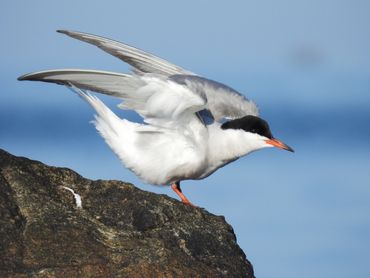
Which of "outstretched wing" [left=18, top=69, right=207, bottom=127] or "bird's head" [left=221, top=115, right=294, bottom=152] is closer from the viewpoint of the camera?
"outstretched wing" [left=18, top=69, right=207, bottom=127]

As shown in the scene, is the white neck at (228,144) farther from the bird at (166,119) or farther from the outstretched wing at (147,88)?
the outstretched wing at (147,88)

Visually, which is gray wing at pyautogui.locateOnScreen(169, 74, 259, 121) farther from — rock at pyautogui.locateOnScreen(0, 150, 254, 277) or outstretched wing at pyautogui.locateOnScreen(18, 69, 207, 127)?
rock at pyautogui.locateOnScreen(0, 150, 254, 277)

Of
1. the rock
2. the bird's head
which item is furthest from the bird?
the rock

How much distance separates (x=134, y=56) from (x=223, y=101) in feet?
2.53

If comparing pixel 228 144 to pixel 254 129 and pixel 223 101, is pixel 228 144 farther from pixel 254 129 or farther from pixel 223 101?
pixel 223 101

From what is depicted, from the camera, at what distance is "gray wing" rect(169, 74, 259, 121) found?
630cm

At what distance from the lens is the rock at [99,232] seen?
3.86 meters

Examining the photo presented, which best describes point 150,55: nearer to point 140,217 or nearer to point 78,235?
point 140,217

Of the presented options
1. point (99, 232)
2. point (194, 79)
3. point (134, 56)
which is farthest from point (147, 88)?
point (99, 232)

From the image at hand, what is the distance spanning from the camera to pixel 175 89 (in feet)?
19.0

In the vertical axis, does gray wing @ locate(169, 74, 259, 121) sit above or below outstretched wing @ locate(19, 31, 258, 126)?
above

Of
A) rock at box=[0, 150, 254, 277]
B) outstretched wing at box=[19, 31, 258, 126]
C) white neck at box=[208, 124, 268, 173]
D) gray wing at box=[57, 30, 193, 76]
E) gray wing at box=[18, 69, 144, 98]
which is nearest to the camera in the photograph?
rock at box=[0, 150, 254, 277]

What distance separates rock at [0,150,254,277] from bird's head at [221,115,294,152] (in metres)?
1.48

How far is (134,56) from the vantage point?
6.52 metres
